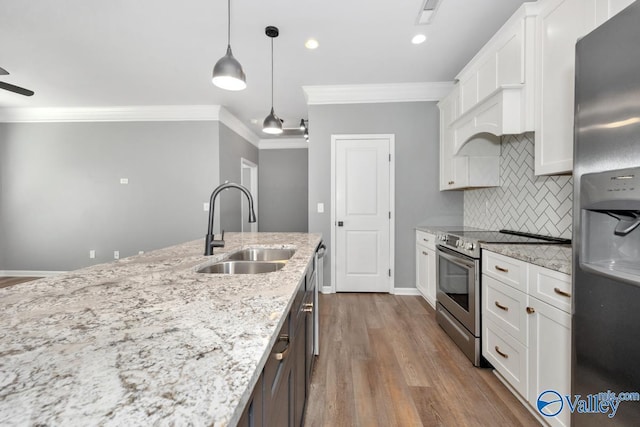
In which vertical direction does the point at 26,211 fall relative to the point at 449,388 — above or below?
above

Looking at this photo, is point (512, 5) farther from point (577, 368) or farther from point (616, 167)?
point (577, 368)

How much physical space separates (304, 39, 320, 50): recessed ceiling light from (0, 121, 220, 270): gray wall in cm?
248

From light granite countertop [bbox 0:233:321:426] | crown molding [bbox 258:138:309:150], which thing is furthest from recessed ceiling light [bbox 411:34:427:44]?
crown molding [bbox 258:138:309:150]

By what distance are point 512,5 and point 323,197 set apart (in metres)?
2.52

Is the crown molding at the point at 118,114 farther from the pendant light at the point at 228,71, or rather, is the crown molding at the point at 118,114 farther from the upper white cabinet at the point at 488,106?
the upper white cabinet at the point at 488,106

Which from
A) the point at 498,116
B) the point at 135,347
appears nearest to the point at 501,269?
the point at 498,116

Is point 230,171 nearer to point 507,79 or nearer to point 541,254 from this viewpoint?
point 507,79

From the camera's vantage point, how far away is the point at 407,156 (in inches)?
141

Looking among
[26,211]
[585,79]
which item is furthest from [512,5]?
[26,211]

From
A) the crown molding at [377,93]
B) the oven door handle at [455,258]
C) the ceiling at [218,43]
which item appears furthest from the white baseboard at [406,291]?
the ceiling at [218,43]

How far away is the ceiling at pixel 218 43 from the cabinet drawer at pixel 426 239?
1.87 meters

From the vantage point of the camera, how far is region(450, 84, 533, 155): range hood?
1926 mm

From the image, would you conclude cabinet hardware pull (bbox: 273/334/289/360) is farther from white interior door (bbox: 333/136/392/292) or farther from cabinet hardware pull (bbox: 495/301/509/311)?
white interior door (bbox: 333/136/392/292)

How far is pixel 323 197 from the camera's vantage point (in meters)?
3.66
